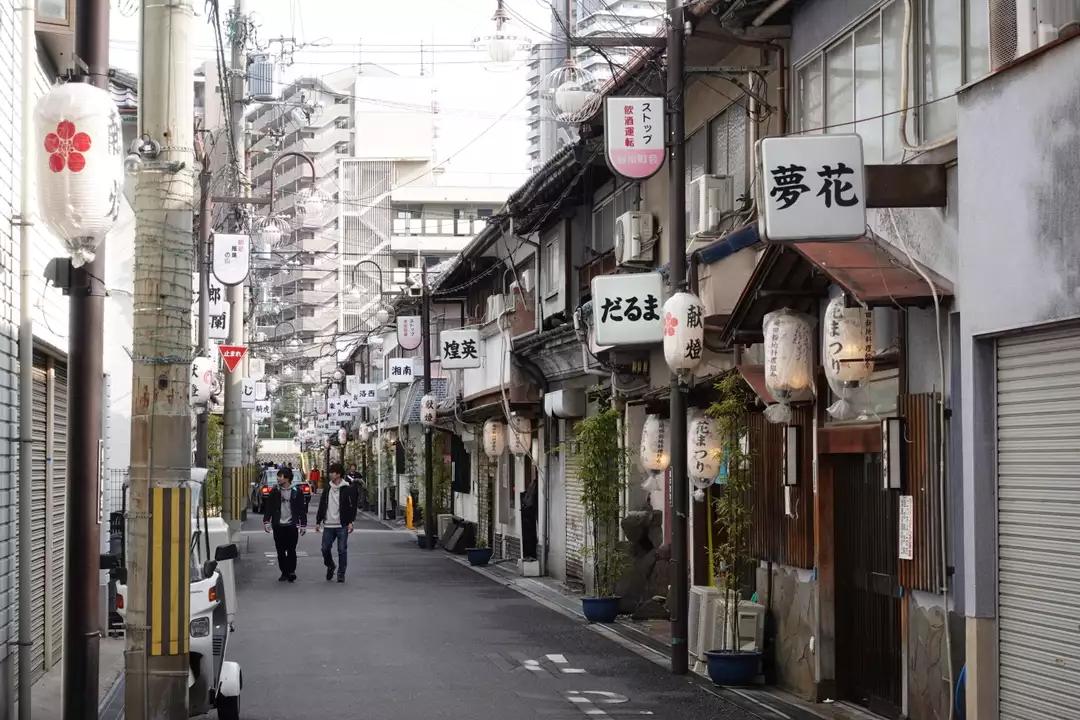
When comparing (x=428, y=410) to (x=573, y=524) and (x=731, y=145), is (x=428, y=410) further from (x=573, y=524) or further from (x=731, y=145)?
(x=731, y=145)

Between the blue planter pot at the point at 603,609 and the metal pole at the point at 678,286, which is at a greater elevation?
the metal pole at the point at 678,286

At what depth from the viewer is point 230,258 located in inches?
1328

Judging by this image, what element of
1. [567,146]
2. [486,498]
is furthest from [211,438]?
[567,146]

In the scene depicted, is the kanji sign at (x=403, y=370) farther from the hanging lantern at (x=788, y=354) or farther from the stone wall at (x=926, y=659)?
the stone wall at (x=926, y=659)

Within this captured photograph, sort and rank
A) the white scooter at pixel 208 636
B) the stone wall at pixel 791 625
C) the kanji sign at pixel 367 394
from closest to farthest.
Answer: the white scooter at pixel 208 636 → the stone wall at pixel 791 625 → the kanji sign at pixel 367 394

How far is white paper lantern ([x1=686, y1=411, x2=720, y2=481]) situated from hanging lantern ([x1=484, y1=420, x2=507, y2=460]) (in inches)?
755

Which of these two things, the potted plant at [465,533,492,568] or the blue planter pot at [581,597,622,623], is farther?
the potted plant at [465,533,492,568]

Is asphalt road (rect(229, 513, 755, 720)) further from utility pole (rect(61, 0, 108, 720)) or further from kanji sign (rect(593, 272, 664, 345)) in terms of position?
kanji sign (rect(593, 272, 664, 345))

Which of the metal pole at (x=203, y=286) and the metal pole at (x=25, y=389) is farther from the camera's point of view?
the metal pole at (x=203, y=286)

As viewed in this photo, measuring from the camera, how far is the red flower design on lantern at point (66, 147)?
9.07 m

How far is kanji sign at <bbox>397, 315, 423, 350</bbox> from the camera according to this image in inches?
1877

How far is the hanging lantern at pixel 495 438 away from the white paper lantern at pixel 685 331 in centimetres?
2029

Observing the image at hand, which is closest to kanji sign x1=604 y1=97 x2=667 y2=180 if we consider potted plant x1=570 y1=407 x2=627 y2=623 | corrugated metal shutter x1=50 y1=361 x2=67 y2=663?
potted plant x1=570 y1=407 x2=627 y2=623

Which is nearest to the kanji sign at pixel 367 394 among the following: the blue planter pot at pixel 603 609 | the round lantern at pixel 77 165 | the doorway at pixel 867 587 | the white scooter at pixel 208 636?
the blue planter pot at pixel 603 609
